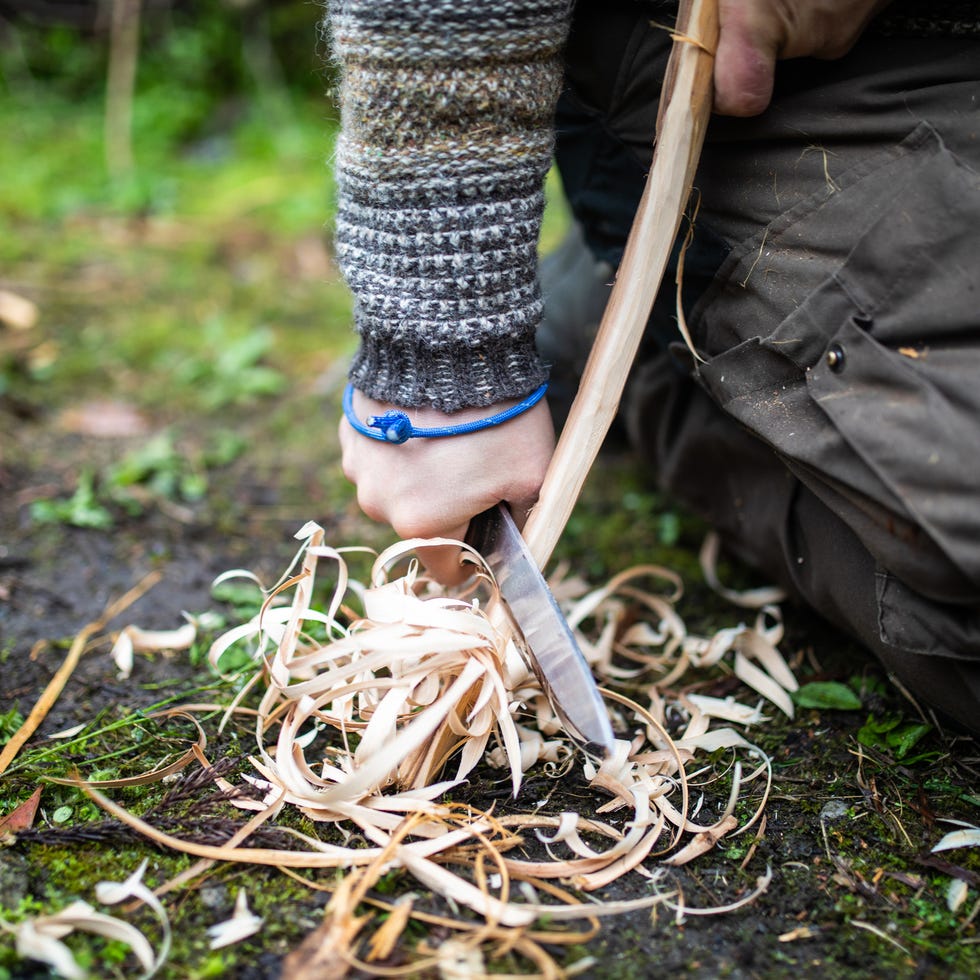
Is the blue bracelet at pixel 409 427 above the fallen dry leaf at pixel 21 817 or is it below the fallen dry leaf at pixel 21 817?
above

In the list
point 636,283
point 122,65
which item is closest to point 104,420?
point 636,283

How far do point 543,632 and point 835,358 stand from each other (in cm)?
51

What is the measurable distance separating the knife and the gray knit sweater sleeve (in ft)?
0.40

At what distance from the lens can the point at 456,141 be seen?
4.22ft

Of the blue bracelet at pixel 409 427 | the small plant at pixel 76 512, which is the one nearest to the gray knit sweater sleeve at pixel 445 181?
the blue bracelet at pixel 409 427

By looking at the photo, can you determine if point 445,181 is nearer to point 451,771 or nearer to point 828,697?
point 451,771

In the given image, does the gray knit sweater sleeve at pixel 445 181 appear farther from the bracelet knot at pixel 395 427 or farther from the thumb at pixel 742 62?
the thumb at pixel 742 62

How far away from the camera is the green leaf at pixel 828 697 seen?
155 centimetres

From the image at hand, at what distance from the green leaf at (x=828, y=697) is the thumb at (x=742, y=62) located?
898mm

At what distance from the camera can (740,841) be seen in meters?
1.30

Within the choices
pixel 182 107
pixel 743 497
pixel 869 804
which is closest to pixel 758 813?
pixel 869 804

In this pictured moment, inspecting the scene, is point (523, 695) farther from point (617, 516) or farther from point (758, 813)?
point (617, 516)

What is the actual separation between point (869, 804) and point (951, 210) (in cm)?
79

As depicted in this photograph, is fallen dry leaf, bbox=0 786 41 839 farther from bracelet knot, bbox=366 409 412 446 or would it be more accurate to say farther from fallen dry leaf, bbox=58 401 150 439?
fallen dry leaf, bbox=58 401 150 439
